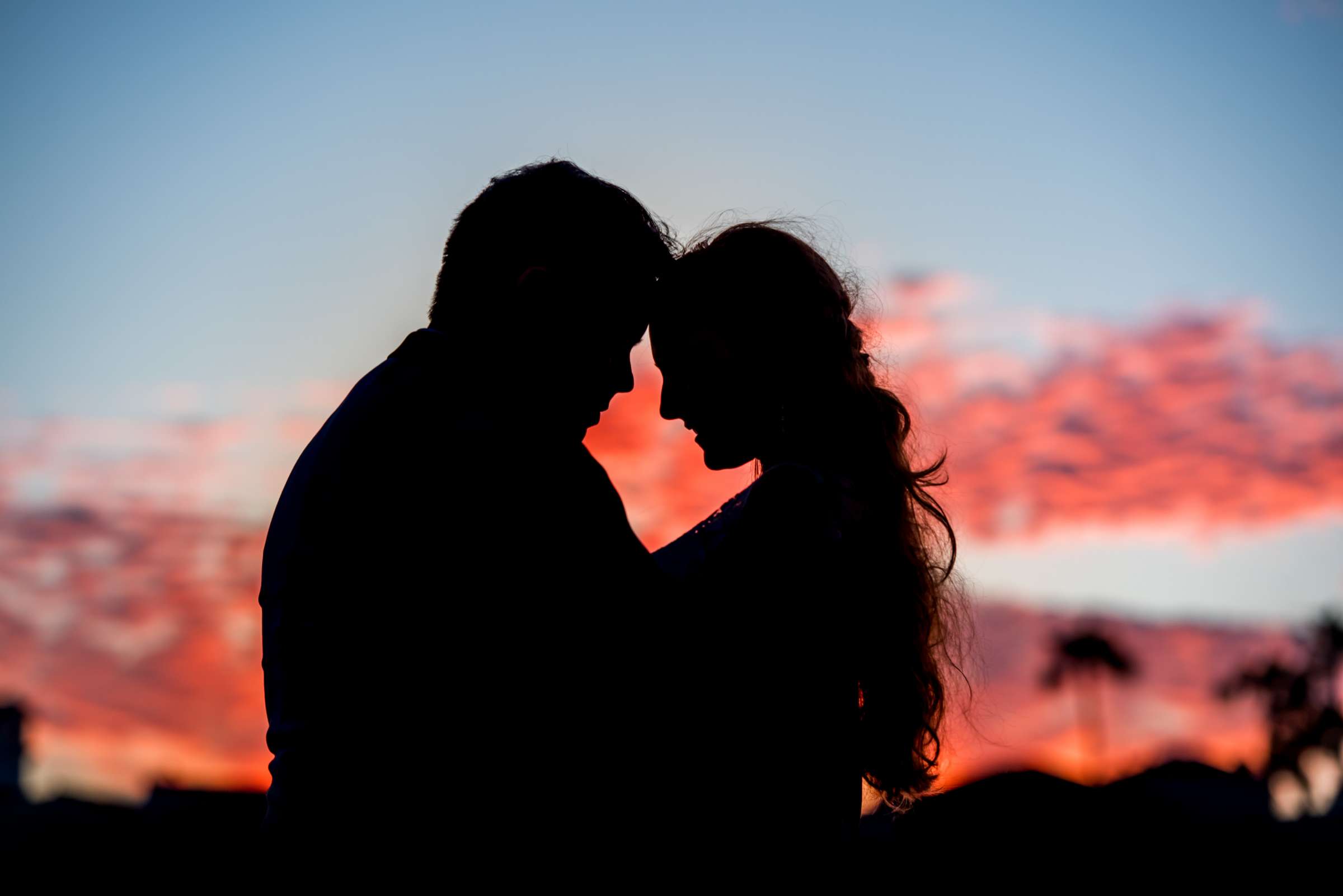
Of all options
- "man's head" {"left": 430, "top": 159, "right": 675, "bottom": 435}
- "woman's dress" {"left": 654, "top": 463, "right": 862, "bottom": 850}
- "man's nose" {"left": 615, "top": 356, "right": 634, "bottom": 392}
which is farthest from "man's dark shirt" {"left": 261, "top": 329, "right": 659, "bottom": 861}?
"man's nose" {"left": 615, "top": 356, "right": 634, "bottom": 392}

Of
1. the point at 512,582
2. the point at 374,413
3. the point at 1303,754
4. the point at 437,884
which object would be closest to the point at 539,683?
the point at 512,582

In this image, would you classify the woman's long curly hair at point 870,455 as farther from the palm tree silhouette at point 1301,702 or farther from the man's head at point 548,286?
the palm tree silhouette at point 1301,702

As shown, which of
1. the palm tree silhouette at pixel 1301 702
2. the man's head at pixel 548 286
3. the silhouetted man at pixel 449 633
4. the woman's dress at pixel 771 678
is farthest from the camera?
the palm tree silhouette at pixel 1301 702

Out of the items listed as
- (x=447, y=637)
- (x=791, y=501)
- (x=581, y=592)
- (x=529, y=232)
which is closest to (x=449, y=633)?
(x=447, y=637)

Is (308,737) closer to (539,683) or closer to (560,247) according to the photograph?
(539,683)

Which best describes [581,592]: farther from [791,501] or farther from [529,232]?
[529,232]

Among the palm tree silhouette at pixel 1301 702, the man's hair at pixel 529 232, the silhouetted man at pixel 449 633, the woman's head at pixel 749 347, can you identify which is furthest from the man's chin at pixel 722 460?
the palm tree silhouette at pixel 1301 702

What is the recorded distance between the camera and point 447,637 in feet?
7.86

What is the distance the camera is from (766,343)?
3.83 metres

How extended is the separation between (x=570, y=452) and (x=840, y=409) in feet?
4.77

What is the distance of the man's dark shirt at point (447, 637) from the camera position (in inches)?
92.4

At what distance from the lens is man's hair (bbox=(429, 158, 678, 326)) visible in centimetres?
309

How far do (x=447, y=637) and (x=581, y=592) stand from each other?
312 mm

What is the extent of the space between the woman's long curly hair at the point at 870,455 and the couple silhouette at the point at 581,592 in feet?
0.04
